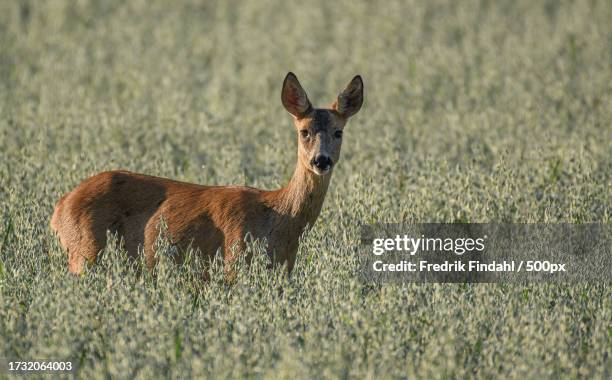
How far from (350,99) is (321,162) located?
74 cm

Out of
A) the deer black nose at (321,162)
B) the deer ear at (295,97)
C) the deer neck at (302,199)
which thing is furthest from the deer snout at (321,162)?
the deer ear at (295,97)

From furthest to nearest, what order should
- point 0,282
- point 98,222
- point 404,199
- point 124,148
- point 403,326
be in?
point 124,148 → point 404,199 → point 98,222 → point 0,282 → point 403,326

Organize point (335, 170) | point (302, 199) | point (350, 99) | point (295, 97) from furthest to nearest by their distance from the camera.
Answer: point (335, 170) < point (350, 99) < point (295, 97) < point (302, 199)

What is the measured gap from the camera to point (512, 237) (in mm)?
8109

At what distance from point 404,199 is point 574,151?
2.14 metres

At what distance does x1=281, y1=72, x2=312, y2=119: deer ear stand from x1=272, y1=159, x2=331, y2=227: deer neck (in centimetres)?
41

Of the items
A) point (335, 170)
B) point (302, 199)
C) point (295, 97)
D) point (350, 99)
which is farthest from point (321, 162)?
point (335, 170)

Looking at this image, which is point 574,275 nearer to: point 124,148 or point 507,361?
point 507,361

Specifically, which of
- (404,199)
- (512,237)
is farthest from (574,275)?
(404,199)

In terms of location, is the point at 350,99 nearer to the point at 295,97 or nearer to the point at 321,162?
the point at 295,97

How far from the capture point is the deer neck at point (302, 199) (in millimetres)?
7062

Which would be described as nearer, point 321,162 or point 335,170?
point 321,162

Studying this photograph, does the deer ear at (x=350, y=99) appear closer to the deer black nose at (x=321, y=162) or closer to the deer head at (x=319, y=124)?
the deer head at (x=319, y=124)

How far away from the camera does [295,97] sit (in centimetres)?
731
